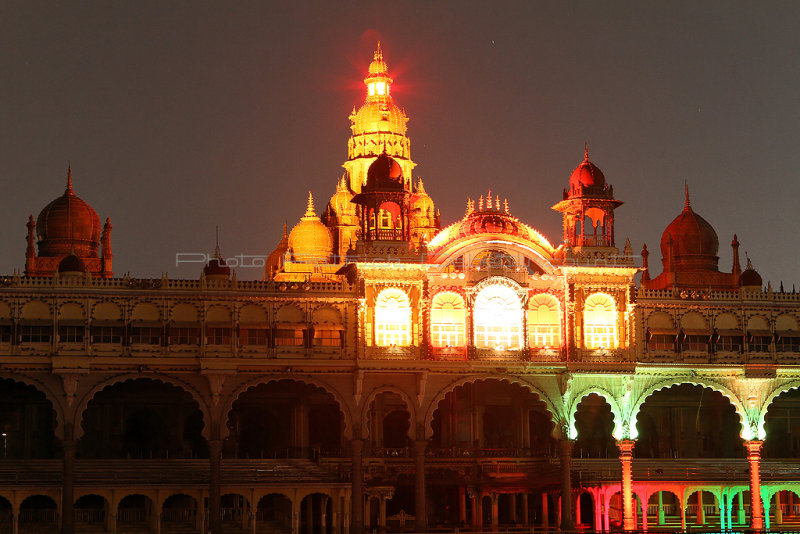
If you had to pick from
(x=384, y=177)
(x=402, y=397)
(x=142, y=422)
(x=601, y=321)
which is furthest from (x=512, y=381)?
(x=142, y=422)

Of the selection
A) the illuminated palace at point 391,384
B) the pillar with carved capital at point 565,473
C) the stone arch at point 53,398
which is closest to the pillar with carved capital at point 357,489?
the illuminated palace at point 391,384

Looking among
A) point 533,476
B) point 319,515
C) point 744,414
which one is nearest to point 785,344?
point 744,414

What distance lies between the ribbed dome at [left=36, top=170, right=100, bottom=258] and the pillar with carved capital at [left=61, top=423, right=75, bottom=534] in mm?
15612

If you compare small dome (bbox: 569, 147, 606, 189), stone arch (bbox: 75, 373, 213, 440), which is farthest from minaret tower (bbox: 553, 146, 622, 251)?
stone arch (bbox: 75, 373, 213, 440)

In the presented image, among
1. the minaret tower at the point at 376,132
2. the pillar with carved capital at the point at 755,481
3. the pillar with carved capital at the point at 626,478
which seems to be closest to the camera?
the pillar with carved capital at the point at 626,478

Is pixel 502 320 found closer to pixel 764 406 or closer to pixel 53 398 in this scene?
pixel 764 406

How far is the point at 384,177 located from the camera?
192 feet

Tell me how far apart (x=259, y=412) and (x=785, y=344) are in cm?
2300

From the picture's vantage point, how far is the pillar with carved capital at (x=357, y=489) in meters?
55.4

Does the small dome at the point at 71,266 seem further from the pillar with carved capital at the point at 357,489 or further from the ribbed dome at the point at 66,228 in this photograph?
the pillar with carved capital at the point at 357,489

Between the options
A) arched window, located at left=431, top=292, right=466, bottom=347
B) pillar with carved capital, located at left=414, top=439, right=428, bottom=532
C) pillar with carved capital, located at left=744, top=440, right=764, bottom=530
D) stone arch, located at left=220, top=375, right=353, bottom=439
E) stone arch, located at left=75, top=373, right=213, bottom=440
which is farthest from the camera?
pillar with carved capital, located at left=744, top=440, right=764, bottom=530

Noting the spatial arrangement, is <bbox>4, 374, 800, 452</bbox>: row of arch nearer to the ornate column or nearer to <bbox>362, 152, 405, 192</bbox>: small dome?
the ornate column

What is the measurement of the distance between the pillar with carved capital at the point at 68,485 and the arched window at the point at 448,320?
49.2ft

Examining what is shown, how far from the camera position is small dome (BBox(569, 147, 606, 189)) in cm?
5931
